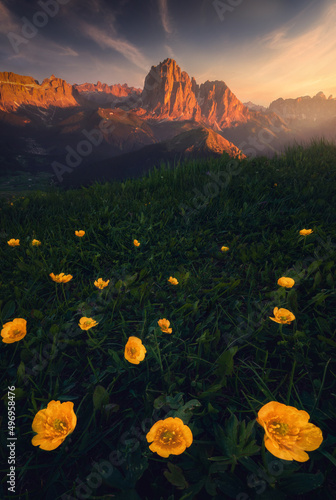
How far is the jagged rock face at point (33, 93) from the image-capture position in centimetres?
13775

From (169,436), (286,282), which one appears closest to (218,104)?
(286,282)

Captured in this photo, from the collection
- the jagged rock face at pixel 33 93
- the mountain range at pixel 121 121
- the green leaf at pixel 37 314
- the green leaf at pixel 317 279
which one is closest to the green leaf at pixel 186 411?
the green leaf at pixel 37 314

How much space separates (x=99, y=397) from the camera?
1.01 metres

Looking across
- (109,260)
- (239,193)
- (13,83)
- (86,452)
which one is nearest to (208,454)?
(86,452)

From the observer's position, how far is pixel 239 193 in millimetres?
3244

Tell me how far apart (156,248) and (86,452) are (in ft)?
5.74

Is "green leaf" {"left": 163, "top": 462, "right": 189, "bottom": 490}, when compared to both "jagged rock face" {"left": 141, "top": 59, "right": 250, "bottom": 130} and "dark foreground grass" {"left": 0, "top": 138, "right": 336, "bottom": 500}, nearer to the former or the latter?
"dark foreground grass" {"left": 0, "top": 138, "right": 336, "bottom": 500}

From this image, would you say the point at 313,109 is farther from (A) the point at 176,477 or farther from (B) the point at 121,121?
(A) the point at 176,477

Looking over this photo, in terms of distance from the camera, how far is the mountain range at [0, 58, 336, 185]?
111688mm

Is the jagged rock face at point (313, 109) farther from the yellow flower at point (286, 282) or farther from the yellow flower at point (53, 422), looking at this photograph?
the yellow flower at point (53, 422)

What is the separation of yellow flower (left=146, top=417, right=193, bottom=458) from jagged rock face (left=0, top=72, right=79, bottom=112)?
18670 cm

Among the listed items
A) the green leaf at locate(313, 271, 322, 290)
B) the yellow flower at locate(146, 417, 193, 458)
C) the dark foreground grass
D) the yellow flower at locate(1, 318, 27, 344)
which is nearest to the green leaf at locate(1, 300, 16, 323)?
the dark foreground grass

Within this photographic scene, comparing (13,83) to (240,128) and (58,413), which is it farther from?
(58,413)

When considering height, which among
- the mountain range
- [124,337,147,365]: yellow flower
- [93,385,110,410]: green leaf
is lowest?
[93,385,110,410]: green leaf
